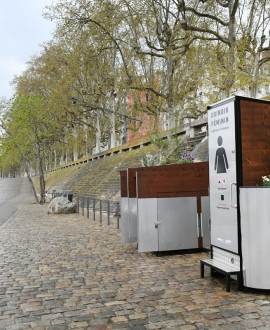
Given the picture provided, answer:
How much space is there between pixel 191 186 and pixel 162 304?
156 inches

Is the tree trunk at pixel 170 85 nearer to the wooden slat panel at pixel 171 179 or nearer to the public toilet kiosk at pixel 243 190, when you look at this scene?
the wooden slat panel at pixel 171 179

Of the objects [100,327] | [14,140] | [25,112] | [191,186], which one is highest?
[25,112]

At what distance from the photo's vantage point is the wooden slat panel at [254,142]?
218 inches

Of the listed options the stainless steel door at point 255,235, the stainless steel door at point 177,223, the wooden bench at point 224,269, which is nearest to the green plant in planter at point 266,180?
the stainless steel door at point 255,235

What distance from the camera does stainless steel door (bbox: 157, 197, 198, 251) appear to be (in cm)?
838

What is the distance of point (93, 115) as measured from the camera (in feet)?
155

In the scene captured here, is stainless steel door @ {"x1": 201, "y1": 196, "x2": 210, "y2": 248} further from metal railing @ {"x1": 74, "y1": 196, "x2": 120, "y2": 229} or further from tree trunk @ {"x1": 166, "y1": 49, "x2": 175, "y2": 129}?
tree trunk @ {"x1": 166, "y1": 49, "x2": 175, "y2": 129}

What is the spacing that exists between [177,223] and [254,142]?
3329mm

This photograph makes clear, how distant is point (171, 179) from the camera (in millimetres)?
8570

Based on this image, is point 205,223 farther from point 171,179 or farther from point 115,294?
point 115,294

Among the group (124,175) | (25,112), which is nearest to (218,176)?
(124,175)

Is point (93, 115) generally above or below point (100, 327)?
above

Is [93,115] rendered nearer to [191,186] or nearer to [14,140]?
[14,140]

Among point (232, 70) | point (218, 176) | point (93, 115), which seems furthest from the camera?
point (93, 115)
